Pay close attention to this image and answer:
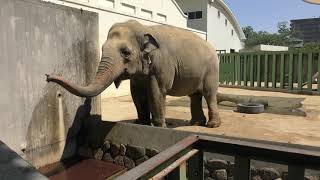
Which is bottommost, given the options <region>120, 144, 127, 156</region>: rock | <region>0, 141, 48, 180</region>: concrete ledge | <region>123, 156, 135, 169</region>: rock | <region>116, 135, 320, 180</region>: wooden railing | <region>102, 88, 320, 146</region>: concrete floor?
<region>123, 156, 135, 169</region>: rock

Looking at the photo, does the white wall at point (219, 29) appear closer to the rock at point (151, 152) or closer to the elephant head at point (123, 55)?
the elephant head at point (123, 55)

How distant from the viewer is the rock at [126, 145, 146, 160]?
5363mm

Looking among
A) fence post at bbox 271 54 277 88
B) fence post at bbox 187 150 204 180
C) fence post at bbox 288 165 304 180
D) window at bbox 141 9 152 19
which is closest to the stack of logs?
fence post at bbox 187 150 204 180

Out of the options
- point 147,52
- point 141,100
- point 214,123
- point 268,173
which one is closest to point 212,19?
point 214,123

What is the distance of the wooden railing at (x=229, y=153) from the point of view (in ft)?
5.82

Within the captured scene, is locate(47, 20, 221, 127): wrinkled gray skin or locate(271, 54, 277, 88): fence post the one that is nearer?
locate(47, 20, 221, 127): wrinkled gray skin

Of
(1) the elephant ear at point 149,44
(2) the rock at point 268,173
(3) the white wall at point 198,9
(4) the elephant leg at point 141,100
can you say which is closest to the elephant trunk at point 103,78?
(1) the elephant ear at point 149,44

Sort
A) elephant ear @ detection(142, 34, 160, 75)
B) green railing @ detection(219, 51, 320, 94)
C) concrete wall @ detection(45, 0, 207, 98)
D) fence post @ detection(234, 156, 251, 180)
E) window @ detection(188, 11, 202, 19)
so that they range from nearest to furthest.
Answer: fence post @ detection(234, 156, 251, 180)
elephant ear @ detection(142, 34, 160, 75)
concrete wall @ detection(45, 0, 207, 98)
green railing @ detection(219, 51, 320, 94)
window @ detection(188, 11, 202, 19)

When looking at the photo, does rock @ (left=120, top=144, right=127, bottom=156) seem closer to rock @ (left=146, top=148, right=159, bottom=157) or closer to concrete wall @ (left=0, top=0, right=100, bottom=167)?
rock @ (left=146, top=148, right=159, bottom=157)

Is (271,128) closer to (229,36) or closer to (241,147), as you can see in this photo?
(241,147)

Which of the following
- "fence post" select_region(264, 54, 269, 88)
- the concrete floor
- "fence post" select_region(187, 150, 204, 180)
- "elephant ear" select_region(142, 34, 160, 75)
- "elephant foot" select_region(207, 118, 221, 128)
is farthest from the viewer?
"fence post" select_region(264, 54, 269, 88)

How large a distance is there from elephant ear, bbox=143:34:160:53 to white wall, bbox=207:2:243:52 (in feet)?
82.2

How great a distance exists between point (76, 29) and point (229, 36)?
1284 inches

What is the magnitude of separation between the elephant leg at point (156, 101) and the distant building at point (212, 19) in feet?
80.8
